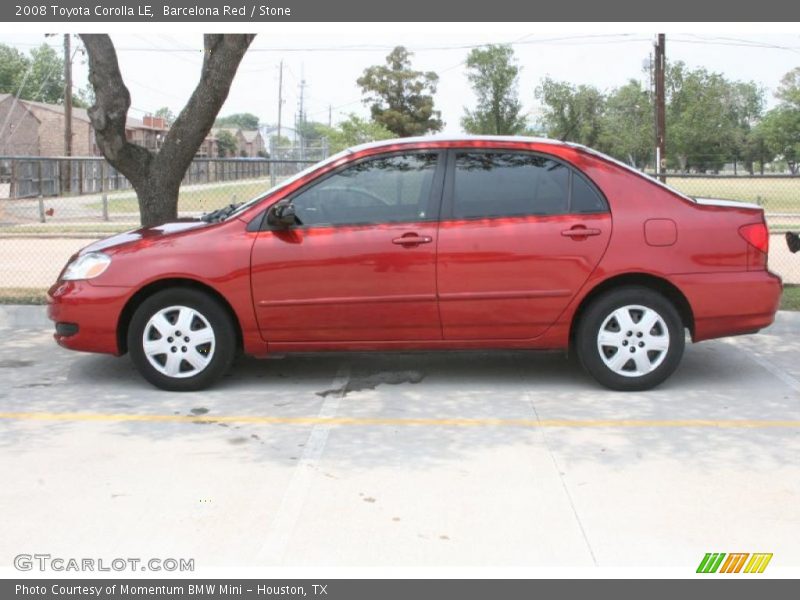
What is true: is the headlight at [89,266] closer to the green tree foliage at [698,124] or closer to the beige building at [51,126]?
the green tree foliage at [698,124]

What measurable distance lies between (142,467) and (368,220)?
2.38m

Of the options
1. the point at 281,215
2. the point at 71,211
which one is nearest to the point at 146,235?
the point at 281,215

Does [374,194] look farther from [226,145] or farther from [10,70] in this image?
[226,145]

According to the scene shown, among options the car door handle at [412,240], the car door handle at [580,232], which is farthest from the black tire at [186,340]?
the car door handle at [580,232]

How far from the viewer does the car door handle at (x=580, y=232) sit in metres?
6.38

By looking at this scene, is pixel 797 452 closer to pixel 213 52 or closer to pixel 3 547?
pixel 3 547

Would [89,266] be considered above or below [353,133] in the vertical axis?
below

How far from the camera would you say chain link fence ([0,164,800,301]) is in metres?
12.7

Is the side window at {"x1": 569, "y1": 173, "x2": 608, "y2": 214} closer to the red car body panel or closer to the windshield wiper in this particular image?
the red car body panel

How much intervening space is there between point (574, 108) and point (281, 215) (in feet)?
123

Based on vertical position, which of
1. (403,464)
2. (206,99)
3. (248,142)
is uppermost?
(248,142)

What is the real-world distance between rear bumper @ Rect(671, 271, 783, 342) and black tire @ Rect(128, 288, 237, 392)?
3.16 metres

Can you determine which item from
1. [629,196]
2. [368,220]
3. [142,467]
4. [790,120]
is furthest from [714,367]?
[790,120]

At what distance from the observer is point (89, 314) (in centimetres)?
650
